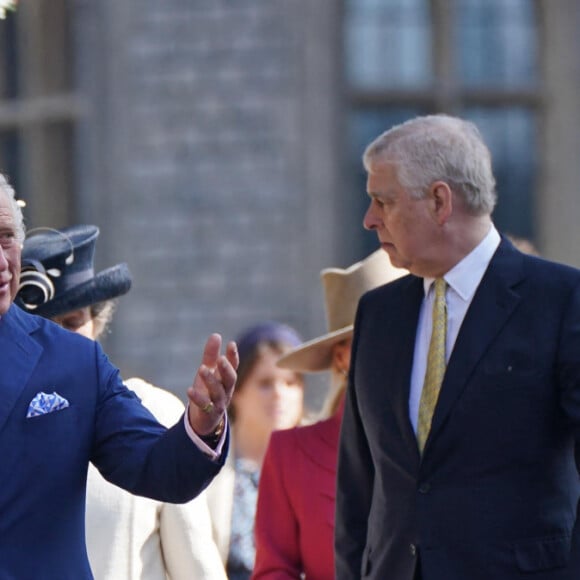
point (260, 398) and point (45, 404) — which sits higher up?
point (45, 404)

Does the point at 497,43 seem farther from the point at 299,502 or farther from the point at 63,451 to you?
the point at 63,451

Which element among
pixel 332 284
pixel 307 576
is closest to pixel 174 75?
pixel 332 284

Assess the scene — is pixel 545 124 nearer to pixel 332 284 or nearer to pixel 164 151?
pixel 164 151

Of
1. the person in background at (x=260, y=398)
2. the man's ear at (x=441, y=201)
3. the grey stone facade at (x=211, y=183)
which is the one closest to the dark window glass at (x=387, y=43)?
the grey stone facade at (x=211, y=183)

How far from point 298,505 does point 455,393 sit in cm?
96

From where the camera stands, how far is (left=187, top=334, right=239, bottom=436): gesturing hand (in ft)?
10.7

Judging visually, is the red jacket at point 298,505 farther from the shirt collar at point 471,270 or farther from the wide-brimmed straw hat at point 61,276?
the shirt collar at point 471,270

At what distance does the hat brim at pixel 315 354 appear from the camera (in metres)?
5.16

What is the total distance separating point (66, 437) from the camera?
340 cm

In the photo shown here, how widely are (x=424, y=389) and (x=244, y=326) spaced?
18.4 ft

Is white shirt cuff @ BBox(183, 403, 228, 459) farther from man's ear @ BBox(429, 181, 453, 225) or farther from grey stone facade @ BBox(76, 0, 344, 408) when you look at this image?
grey stone facade @ BBox(76, 0, 344, 408)

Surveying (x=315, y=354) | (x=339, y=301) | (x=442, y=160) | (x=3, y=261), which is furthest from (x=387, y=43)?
(x=3, y=261)

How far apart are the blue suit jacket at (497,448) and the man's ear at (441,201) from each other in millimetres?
165

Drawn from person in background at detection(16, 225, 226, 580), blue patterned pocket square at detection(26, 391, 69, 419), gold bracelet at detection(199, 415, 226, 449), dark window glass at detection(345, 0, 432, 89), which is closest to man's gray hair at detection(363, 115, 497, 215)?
person in background at detection(16, 225, 226, 580)
